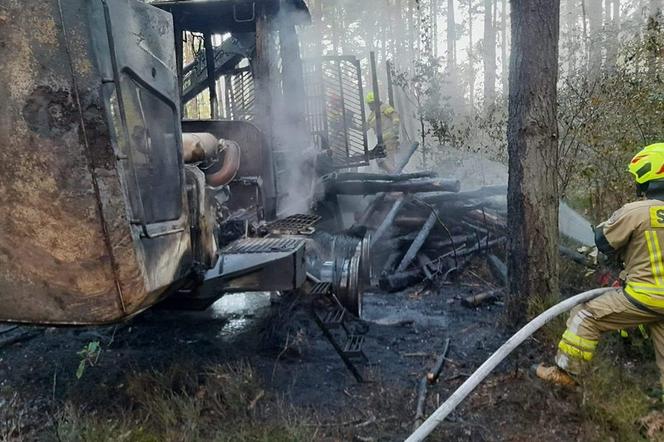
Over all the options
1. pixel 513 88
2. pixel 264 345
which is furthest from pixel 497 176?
pixel 264 345

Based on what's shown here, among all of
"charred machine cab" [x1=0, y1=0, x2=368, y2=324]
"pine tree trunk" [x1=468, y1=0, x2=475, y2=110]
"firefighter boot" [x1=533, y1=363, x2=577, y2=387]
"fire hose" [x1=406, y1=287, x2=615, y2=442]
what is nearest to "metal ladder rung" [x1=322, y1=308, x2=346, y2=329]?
"charred machine cab" [x1=0, y1=0, x2=368, y2=324]

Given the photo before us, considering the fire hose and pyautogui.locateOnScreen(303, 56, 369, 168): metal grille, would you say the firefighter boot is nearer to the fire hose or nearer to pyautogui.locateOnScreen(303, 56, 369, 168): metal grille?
the fire hose

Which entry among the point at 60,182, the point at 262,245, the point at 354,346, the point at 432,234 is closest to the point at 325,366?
the point at 354,346

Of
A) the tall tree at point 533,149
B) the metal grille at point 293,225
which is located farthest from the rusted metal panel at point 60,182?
the tall tree at point 533,149

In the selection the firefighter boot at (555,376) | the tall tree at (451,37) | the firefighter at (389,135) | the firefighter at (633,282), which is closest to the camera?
the firefighter at (633,282)

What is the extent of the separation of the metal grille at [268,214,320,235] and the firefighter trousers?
2.05 m

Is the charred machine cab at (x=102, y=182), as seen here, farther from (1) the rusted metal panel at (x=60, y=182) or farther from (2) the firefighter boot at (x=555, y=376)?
(2) the firefighter boot at (x=555, y=376)

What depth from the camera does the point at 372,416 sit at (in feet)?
10.2

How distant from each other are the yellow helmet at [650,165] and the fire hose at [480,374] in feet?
2.38

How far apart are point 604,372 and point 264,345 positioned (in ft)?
8.24

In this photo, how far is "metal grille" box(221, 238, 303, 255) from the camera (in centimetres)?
339

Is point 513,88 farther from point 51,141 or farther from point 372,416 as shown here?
point 51,141

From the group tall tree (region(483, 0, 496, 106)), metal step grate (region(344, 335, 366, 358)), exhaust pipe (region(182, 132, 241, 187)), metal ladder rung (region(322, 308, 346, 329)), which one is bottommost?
metal step grate (region(344, 335, 366, 358))

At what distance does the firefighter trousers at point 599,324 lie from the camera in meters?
3.00
